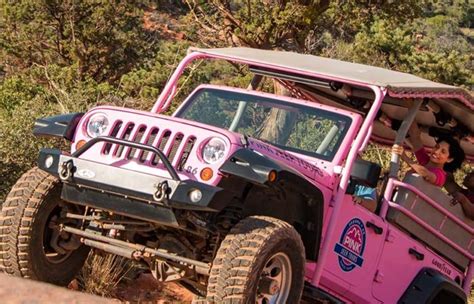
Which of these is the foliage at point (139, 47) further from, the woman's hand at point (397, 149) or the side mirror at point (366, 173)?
the side mirror at point (366, 173)

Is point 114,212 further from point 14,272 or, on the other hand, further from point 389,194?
point 389,194

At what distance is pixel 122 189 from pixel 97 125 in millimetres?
674

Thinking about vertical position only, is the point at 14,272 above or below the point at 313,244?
below

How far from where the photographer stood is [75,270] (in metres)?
5.37

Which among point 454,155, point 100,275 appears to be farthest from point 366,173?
point 454,155

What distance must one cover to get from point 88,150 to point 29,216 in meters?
0.56

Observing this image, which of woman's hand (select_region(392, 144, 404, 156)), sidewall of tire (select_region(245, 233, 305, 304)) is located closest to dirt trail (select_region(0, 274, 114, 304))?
sidewall of tire (select_region(245, 233, 305, 304))

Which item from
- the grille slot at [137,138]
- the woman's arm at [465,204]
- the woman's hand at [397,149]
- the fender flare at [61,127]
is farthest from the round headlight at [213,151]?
the woman's arm at [465,204]

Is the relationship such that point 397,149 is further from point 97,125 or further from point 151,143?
point 97,125

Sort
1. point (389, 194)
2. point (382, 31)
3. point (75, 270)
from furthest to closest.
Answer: point (382, 31) < point (389, 194) < point (75, 270)

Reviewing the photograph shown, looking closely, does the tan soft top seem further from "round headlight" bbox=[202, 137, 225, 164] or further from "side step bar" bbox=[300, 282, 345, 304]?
"side step bar" bbox=[300, 282, 345, 304]

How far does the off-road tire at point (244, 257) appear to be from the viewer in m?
4.19

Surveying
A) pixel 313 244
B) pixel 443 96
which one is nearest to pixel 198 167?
pixel 313 244

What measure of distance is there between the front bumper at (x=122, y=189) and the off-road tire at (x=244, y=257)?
24 centimetres
